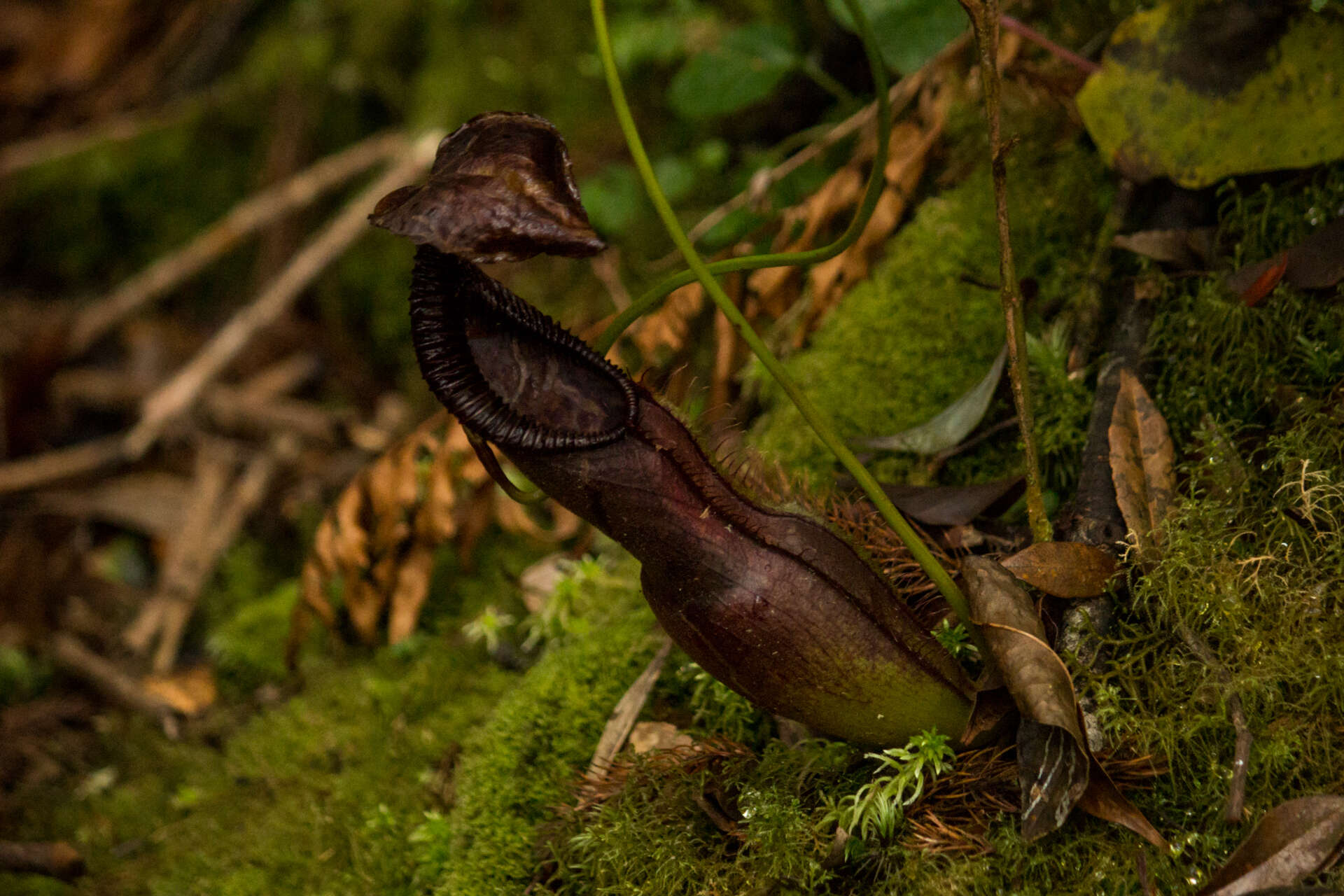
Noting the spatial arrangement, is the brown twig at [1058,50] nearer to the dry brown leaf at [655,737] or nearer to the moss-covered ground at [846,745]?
the moss-covered ground at [846,745]

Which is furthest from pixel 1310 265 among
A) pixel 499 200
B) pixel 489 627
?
pixel 489 627

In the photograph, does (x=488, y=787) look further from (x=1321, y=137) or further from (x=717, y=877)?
(x=1321, y=137)

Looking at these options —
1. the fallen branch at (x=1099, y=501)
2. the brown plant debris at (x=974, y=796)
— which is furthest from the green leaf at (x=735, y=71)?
the brown plant debris at (x=974, y=796)

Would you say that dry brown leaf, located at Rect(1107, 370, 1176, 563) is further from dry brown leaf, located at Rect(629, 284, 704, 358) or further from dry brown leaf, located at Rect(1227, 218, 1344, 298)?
dry brown leaf, located at Rect(629, 284, 704, 358)

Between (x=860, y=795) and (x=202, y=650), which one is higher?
(x=860, y=795)

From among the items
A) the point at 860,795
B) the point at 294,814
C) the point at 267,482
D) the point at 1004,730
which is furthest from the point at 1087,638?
the point at 267,482
